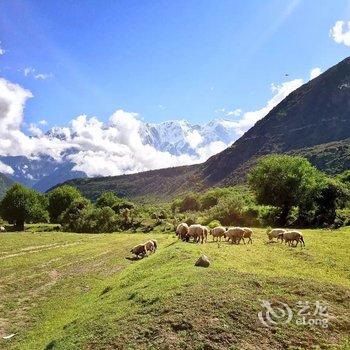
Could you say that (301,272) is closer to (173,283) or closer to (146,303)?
(173,283)

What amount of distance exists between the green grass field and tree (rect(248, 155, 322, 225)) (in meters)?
40.7

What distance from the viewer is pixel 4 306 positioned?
A: 108ft

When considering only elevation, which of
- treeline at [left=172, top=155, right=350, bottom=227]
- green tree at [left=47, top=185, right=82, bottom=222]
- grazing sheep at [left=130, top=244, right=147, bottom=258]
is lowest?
grazing sheep at [left=130, top=244, right=147, bottom=258]

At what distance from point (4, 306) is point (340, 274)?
24.6 m

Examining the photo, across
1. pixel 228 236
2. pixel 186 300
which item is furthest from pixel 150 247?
pixel 186 300

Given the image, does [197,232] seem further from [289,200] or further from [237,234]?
[289,200]

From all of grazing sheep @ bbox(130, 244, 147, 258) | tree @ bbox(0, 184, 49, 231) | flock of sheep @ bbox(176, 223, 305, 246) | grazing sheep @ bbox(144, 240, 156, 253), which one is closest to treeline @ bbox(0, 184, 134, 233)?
tree @ bbox(0, 184, 49, 231)

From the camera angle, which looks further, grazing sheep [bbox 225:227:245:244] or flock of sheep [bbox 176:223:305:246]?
grazing sheep [bbox 225:227:245:244]

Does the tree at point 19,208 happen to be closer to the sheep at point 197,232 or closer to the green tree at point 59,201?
the green tree at point 59,201

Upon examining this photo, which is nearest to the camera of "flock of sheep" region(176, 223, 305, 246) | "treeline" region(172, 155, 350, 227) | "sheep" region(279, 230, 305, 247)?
"sheep" region(279, 230, 305, 247)

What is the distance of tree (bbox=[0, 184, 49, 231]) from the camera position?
127 m

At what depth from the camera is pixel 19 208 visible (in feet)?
418

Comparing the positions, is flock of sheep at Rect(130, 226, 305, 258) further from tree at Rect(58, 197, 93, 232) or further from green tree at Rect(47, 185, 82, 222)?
green tree at Rect(47, 185, 82, 222)

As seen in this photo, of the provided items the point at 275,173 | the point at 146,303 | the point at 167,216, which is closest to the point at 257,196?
the point at 275,173
